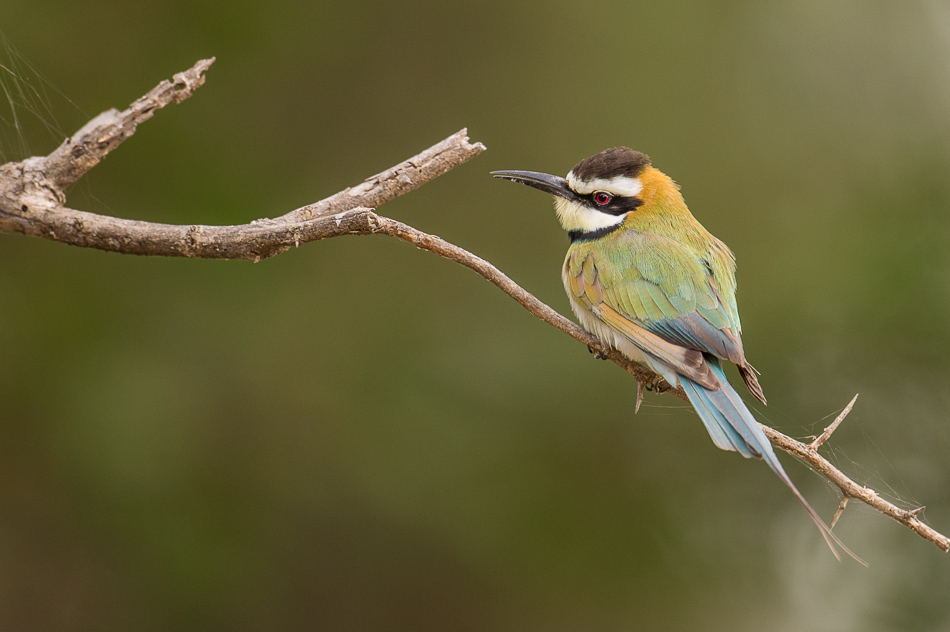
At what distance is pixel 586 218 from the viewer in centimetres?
241

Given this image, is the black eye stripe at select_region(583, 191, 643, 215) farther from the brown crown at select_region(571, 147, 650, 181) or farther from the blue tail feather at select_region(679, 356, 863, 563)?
the blue tail feather at select_region(679, 356, 863, 563)

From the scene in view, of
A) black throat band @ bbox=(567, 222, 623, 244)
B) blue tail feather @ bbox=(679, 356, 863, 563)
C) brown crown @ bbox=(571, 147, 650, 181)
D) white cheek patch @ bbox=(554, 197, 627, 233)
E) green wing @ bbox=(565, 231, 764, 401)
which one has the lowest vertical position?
blue tail feather @ bbox=(679, 356, 863, 563)

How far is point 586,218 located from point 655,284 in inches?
15.0

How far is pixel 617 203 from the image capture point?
240cm

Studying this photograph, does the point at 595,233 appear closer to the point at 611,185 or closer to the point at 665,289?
the point at 611,185

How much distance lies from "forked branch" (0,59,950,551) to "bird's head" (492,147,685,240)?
744mm

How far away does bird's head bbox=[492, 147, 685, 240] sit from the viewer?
7.71ft

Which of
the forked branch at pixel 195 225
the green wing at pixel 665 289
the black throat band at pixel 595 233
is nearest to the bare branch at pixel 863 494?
the forked branch at pixel 195 225

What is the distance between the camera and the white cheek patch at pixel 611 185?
92.6 inches

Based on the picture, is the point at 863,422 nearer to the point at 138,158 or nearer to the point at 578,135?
the point at 578,135

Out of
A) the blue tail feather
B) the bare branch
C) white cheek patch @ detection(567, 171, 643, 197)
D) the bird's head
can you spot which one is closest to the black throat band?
the bird's head

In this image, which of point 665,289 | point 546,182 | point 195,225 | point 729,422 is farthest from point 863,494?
point 195,225

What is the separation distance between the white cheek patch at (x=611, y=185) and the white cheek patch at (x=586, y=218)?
0.05 metres

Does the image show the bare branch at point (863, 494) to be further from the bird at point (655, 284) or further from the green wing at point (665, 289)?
the green wing at point (665, 289)
